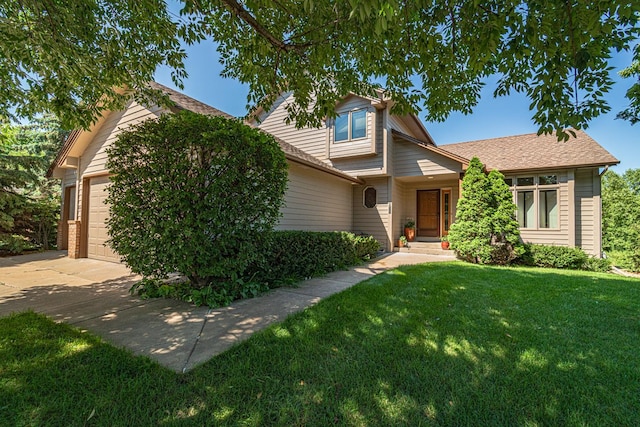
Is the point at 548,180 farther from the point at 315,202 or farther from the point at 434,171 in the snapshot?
the point at 315,202

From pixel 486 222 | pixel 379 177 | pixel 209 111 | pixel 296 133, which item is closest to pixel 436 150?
pixel 379 177

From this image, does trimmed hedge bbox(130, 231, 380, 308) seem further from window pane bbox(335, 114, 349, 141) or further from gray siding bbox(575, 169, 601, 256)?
gray siding bbox(575, 169, 601, 256)

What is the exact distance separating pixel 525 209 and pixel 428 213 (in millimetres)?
3799

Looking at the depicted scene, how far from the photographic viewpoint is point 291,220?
25.6ft

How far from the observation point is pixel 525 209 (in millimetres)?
9750

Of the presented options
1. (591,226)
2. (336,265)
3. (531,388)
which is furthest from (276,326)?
(591,226)

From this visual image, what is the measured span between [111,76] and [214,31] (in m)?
2.07

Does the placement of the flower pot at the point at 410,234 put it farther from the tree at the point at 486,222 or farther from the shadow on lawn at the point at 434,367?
the shadow on lawn at the point at 434,367

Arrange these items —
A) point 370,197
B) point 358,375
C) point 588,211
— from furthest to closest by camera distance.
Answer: point 370,197 < point 588,211 < point 358,375

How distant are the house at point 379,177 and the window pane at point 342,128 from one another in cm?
5

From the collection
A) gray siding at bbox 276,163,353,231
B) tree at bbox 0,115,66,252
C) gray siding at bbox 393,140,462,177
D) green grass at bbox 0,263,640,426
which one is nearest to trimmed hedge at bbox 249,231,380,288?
gray siding at bbox 276,163,353,231

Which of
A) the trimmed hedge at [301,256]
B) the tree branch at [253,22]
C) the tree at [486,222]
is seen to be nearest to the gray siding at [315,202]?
the trimmed hedge at [301,256]

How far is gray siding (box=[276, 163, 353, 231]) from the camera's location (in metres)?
7.80

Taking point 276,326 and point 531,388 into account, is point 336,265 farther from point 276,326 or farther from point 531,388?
point 531,388
